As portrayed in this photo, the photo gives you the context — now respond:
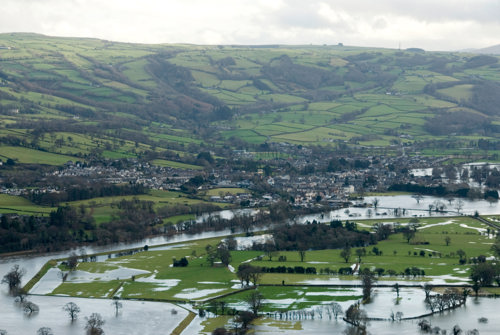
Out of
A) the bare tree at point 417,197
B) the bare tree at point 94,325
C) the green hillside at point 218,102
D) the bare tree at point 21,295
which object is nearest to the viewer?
the bare tree at point 94,325

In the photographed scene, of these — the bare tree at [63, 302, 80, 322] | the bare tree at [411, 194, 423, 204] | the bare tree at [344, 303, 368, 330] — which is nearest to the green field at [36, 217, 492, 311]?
the bare tree at [344, 303, 368, 330]

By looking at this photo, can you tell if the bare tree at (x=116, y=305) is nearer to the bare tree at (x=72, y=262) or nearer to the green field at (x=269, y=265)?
the green field at (x=269, y=265)

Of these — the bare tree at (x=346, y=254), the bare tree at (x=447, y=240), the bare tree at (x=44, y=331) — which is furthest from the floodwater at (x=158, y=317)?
the bare tree at (x=447, y=240)

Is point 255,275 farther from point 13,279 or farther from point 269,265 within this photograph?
point 13,279

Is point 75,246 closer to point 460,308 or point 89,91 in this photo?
point 460,308

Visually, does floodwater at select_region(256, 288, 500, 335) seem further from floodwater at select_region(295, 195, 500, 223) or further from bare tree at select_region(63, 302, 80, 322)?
floodwater at select_region(295, 195, 500, 223)

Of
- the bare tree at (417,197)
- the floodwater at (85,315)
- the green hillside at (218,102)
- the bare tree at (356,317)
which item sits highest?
the green hillside at (218,102)
